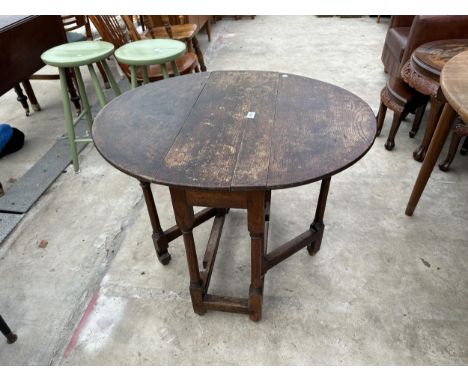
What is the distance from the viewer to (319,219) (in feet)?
5.12

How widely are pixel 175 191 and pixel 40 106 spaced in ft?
9.98

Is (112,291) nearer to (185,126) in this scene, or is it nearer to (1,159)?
(185,126)

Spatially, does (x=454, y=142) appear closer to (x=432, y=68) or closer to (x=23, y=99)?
(x=432, y=68)

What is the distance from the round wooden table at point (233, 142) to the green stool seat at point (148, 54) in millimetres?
552

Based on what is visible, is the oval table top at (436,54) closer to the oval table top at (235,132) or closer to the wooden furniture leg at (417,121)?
the wooden furniture leg at (417,121)

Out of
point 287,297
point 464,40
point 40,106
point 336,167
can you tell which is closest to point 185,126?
point 336,167

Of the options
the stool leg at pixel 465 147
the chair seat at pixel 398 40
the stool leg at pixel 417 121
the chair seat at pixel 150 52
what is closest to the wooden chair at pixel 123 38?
the chair seat at pixel 150 52

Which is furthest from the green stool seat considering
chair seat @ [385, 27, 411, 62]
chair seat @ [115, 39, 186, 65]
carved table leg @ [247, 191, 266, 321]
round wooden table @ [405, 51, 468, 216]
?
chair seat @ [385, 27, 411, 62]

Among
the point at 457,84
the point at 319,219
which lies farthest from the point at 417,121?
the point at 319,219

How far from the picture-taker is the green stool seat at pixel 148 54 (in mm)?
1963

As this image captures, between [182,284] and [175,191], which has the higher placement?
[175,191]

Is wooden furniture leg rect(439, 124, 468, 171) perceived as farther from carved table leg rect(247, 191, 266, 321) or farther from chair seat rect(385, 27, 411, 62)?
carved table leg rect(247, 191, 266, 321)

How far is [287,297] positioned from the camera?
1.50 m

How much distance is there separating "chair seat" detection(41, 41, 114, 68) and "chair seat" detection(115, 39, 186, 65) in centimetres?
13
